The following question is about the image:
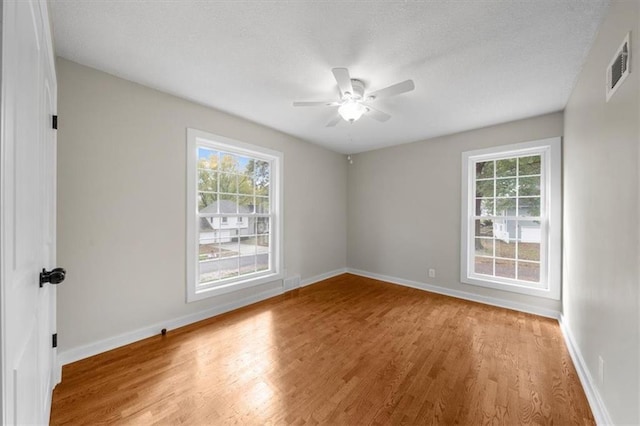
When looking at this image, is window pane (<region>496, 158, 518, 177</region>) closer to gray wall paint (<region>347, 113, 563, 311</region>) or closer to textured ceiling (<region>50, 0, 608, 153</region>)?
gray wall paint (<region>347, 113, 563, 311</region>)

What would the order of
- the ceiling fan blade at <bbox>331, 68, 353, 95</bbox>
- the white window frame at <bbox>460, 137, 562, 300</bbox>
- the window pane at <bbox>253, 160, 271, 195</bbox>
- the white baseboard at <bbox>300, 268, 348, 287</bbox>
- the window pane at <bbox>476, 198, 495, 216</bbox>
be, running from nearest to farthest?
1. the ceiling fan blade at <bbox>331, 68, 353, 95</bbox>
2. the white window frame at <bbox>460, 137, 562, 300</bbox>
3. the window pane at <bbox>476, 198, 495, 216</bbox>
4. the window pane at <bbox>253, 160, 271, 195</bbox>
5. the white baseboard at <bbox>300, 268, 348, 287</bbox>

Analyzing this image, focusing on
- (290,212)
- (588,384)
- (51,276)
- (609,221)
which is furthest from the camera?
(290,212)

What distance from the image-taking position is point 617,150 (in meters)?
1.39

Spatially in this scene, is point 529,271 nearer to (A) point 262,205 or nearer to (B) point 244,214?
(A) point 262,205

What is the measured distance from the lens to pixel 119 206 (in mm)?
2309

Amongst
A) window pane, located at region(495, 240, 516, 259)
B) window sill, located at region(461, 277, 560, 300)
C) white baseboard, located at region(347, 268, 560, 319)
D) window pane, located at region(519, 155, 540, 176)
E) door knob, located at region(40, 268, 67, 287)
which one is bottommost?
white baseboard, located at region(347, 268, 560, 319)

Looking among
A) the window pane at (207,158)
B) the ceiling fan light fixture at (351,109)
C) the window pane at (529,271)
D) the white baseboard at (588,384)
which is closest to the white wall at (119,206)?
the window pane at (207,158)

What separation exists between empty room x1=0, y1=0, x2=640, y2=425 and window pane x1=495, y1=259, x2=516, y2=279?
23 millimetres

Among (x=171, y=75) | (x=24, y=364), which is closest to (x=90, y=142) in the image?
(x=171, y=75)

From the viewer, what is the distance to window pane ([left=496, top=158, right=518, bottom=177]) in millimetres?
3375

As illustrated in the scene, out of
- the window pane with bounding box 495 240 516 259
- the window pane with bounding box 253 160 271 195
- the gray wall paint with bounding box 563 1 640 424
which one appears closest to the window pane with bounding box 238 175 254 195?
the window pane with bounding box 253 160 271 195

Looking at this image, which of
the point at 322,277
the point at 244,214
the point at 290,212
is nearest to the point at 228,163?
the point at 244,214

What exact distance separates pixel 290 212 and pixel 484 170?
9.58 feet

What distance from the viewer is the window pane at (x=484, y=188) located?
11.7 feet
